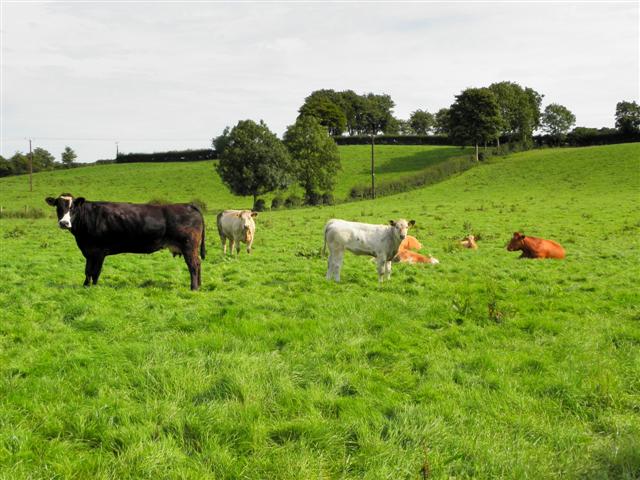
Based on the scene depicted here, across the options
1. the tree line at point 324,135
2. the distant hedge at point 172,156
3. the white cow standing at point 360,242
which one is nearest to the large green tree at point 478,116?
the tree line at point 324,135

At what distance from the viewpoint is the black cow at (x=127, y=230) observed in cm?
1072

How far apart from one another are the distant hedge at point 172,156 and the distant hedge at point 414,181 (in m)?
42.0

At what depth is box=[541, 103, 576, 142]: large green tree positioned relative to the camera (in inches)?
3856

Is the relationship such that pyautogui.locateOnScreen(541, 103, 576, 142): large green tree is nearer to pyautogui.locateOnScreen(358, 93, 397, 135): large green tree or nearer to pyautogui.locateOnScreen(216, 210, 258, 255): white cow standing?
pyautogui.locateOnScreen(358, 93, 397, 135): large green tree

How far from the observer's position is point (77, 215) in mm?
10609

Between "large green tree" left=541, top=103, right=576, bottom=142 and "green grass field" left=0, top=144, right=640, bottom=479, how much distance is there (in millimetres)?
94410

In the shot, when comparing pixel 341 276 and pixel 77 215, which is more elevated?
pixel 77 215

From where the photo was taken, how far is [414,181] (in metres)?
56.8

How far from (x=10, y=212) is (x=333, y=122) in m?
73.2

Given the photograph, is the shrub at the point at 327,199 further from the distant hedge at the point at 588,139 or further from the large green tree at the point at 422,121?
the large green tree at the point at 422,121

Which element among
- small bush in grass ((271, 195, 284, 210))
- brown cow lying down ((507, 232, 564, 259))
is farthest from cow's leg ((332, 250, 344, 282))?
small bush in grass ((271, 195, 284, 210))

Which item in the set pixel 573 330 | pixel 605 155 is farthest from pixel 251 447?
pixel 605 155

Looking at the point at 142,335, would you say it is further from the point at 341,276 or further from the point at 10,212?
the point at 10,212

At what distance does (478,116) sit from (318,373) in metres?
66.8
